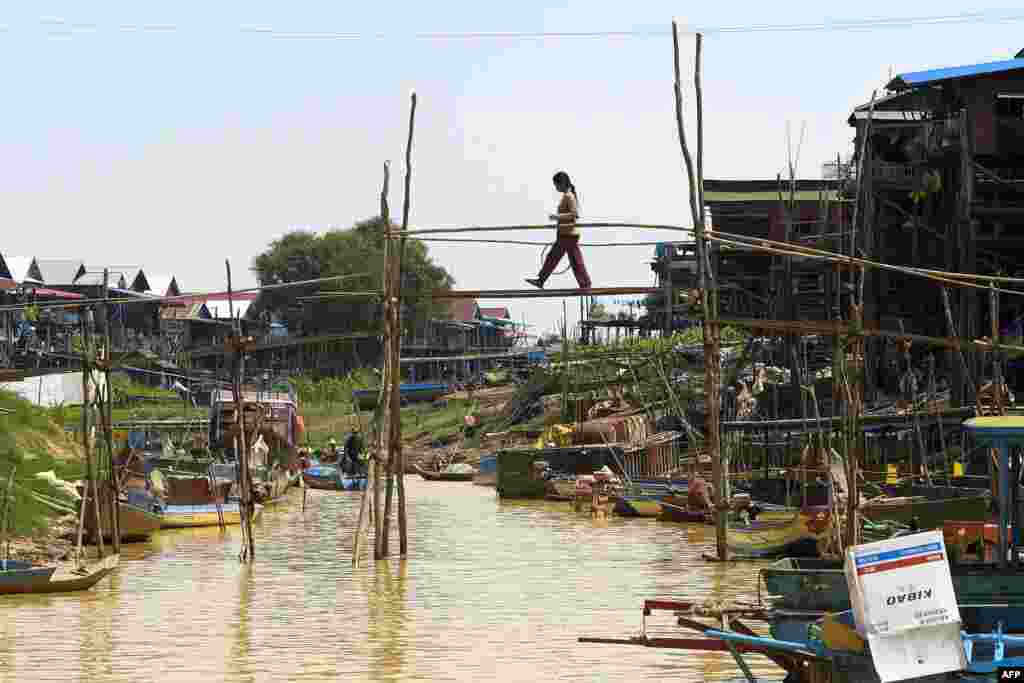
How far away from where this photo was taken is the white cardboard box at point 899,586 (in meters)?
8.76

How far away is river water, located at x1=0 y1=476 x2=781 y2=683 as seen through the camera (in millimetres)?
12352

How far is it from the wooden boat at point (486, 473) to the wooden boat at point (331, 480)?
9.86 feet

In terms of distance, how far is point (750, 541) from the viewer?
19359 mm

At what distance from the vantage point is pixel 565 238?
17.0 meters

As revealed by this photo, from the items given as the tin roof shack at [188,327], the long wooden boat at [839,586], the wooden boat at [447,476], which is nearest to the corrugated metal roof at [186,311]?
the tin roof shack at [188,327]

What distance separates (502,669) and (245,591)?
20.3 feet

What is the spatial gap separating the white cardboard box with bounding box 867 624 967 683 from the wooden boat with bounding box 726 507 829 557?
9.78 meters

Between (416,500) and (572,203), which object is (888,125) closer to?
(416,500)

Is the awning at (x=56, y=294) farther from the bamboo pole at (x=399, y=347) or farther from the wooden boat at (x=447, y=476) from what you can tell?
the bamboo pole at (x=399, y=347)

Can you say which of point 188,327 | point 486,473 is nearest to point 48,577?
point 486,473

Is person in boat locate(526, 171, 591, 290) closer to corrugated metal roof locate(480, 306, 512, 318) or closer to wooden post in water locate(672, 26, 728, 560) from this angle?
wooden post in water locate(672, 26, 728, 560)

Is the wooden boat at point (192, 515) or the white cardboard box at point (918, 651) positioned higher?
the white cardboard box at point (918, 651)


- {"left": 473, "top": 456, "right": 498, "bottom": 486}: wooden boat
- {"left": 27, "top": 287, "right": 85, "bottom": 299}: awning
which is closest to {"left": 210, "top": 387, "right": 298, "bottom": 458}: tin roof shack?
{"left": 473, "top": 456, "right": 498, "bottom": 486}: wooden boat

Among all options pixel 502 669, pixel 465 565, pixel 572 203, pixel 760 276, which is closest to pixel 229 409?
pixel 760 276
